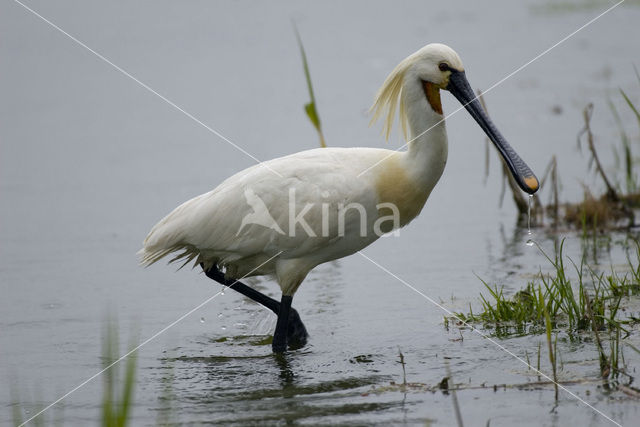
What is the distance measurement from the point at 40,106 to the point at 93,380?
881 centimetres

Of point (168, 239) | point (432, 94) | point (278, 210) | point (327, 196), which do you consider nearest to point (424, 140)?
point (432, 94)

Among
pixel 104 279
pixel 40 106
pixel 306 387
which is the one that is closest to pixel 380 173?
pixel 306 387

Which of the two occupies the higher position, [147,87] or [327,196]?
[147,87]

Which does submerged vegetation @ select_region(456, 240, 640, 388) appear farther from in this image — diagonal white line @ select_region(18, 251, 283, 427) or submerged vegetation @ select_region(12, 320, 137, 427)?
submerged vegetation @ select_region(12, 320, 137, 427)

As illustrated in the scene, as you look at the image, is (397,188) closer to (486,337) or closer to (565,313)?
(486,337)

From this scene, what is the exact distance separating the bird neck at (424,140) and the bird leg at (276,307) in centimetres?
132

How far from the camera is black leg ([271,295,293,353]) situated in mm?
7086

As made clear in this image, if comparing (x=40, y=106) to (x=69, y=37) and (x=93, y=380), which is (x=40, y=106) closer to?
(x=69, y=37)

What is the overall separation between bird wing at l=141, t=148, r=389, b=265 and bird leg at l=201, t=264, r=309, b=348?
17.2 inches

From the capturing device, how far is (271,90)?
15211 mm

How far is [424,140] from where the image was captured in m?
6.82

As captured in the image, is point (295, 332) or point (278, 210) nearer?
point (278, 210)

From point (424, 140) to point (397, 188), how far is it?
1.20ft

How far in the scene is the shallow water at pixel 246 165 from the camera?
615cm
